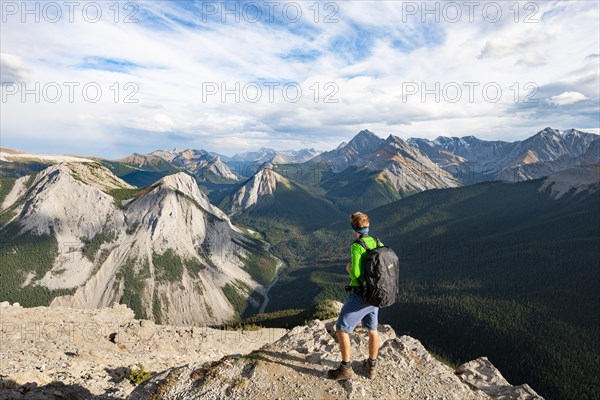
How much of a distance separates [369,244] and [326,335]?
935cm

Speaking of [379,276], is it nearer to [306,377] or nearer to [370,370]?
[370,370]

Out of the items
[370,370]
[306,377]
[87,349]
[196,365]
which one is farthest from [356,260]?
[87,349]

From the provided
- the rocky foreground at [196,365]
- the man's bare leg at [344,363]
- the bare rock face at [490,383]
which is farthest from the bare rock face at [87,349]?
the bare rock face at [490,383]

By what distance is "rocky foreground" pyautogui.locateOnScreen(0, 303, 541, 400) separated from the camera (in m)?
15.9

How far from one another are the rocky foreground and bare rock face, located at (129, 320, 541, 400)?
5cm

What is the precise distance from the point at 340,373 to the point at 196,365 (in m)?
8.25

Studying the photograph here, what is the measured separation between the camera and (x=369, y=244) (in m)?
15.1

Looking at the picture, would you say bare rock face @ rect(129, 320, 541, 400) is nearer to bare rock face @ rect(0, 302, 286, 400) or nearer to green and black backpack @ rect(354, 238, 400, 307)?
green and black backpack @ rect(354, 238, 400, 307)

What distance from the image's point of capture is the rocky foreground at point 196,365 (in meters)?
15.9

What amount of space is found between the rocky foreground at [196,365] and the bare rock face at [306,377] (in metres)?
0.05

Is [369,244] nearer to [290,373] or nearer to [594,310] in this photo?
[290,373]

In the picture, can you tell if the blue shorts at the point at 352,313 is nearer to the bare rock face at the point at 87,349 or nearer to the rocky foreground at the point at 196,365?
the rocky foreground at the point at 196,365

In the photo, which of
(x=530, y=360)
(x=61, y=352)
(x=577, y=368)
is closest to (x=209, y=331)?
(x=61, y=352)

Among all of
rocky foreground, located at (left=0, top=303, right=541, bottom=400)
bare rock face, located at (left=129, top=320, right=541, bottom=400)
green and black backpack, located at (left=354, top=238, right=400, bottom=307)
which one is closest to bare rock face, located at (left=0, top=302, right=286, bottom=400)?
rocky foreground, located at (left=0, top=303, right=541, bottom=400)
